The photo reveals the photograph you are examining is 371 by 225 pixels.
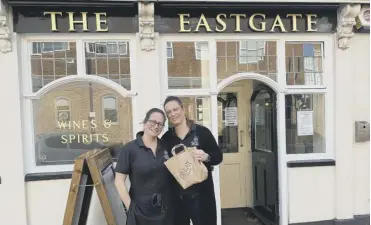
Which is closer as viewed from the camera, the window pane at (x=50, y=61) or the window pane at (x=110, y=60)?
the window pane at (x=50, y=61)

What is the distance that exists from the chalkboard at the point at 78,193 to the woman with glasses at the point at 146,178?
548 millimetres

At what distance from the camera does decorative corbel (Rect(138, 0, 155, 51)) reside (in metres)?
3.88

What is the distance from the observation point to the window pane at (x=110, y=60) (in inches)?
161

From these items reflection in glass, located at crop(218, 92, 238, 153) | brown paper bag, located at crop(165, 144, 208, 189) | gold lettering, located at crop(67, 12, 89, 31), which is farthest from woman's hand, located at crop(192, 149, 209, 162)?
reflection in glass, located at crop(218, 92, 238, 153)

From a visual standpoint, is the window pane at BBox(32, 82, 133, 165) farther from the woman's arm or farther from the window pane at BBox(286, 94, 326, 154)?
the window pane at BBox(286, 94, 326, 154)

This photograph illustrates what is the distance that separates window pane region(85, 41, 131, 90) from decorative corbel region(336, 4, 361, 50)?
2791 mm

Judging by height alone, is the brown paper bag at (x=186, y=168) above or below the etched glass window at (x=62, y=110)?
below

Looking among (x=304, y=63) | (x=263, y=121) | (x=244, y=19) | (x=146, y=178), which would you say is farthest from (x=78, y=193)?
(x=304, y=63)

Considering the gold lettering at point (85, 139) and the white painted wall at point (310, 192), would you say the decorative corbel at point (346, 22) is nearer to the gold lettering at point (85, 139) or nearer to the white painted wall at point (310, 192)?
the white painted wall at point (310, 192)

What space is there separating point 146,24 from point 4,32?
161cm

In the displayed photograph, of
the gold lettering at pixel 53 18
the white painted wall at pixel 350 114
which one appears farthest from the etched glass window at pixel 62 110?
the white painted wall at pixel 350 114

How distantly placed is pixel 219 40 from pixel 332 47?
156cm

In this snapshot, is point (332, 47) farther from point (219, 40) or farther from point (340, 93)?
point (219, 40)

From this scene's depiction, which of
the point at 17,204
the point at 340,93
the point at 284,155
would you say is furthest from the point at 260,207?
the point at 17,204
